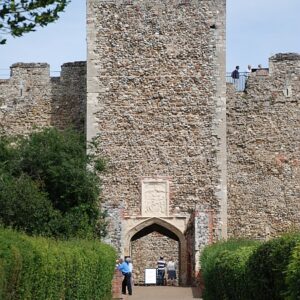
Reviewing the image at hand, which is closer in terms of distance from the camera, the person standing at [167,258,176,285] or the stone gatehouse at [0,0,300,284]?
the stone gatehouse at [0,0,300,284]

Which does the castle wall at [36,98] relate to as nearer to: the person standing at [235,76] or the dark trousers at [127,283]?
the person standing at [235,76]

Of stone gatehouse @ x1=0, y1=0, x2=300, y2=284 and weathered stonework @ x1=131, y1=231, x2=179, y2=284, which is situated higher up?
stone gatehouse @ x1=0, y1=0, x2=300, y2=284

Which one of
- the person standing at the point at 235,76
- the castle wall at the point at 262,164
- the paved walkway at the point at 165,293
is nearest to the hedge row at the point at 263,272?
the paved walkway at the point at 165,293

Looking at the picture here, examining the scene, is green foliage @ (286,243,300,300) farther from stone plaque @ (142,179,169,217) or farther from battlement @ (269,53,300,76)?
battlement @ (269,53,300,76)

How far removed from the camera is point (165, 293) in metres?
26.6

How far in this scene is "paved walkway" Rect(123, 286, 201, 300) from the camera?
25.0 meters

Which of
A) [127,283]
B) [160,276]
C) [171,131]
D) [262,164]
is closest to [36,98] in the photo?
[171,131]

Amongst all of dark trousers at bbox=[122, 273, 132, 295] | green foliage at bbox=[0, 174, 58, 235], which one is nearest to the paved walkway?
dark trousers at bbox=[122, 273, 132, 295]

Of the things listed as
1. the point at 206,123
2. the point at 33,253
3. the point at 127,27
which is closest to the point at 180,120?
the point at 206,123

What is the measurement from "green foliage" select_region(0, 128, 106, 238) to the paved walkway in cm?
200

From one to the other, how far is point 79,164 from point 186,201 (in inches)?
123

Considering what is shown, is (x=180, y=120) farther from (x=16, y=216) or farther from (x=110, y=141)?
(x=16, y=216)

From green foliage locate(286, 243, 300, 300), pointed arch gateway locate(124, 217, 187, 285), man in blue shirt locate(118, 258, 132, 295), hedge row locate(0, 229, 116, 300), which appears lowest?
green foliage locate(286, 243, 300, 300)

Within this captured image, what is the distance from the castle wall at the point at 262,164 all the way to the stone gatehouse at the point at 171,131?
4 cm
